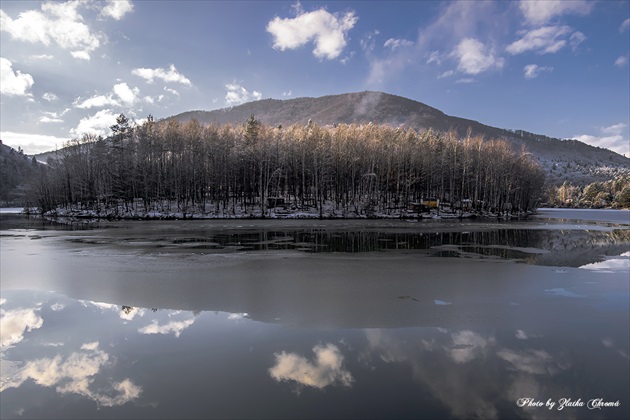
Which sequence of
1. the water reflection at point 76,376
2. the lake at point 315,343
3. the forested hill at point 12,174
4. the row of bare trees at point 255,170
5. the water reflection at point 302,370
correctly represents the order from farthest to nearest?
1. the forested hill at point 12,174
2. the row of bare trees at point 255,170
3. the water reflection at point 76,376
4. the lake at point 315,343
5. the water reflection at point 302,370

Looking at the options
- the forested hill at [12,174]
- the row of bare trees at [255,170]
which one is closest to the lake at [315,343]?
the row of bare trees at [255,170]

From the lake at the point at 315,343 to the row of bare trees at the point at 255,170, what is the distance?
44.4 meters

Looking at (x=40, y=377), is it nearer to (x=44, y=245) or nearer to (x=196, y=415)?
(x=196, y=415)

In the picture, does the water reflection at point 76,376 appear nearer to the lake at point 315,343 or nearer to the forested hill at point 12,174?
the lake at point 315,343

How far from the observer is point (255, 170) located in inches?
2584

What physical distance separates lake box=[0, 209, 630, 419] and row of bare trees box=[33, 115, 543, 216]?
1749 inches

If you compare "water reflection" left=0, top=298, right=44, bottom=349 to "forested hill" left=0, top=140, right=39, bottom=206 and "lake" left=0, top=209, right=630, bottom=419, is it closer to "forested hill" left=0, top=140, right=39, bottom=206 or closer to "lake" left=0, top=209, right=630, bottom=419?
"lake" left=0, top=209, right=630, bottom=419

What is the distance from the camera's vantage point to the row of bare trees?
6231 centimetres

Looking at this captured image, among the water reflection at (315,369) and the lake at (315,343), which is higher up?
the water reflection at (315,369)

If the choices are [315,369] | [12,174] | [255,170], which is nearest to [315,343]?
[315,369]

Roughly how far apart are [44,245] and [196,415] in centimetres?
2407

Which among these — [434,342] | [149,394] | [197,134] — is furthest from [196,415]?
[197,134]

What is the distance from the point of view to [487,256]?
59.4 feet

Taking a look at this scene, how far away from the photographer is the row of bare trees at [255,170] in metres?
62.3
